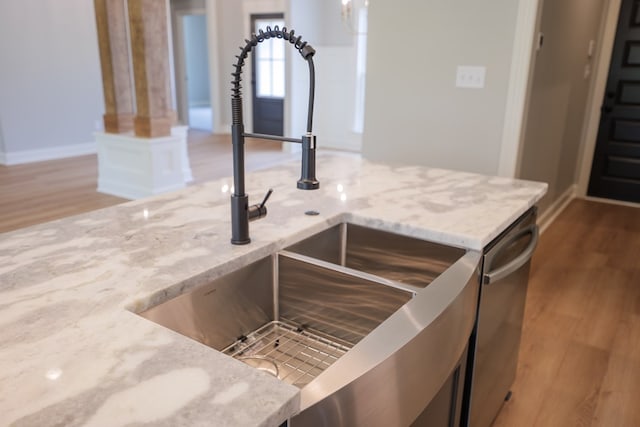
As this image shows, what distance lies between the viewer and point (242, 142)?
1117 mm

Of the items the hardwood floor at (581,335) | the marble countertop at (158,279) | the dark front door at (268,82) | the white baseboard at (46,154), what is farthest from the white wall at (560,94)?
the white baseboard at (46,154)

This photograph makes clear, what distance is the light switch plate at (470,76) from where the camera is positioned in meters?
2.94

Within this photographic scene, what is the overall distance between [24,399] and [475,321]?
1114 millimetres

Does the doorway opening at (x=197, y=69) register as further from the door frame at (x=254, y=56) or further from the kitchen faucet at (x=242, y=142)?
the kitchen faucet at (x=242, y=142)

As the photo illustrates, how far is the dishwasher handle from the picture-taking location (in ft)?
4.47

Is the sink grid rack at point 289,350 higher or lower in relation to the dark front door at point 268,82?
lower

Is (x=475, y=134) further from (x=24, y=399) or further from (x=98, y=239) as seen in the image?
(x=24, y=399)

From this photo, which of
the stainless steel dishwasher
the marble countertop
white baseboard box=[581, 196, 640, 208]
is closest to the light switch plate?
the marble countertop

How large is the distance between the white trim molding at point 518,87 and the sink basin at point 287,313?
2.05m

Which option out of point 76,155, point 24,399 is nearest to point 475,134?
point 24,399

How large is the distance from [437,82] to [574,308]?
1588 mm

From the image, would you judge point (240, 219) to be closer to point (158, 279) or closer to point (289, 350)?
point (158, 279)

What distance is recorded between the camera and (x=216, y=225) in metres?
1.36

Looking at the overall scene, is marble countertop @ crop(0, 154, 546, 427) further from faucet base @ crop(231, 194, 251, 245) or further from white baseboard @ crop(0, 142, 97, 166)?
white baseboard @ crop(0, 142, 97, 166)
